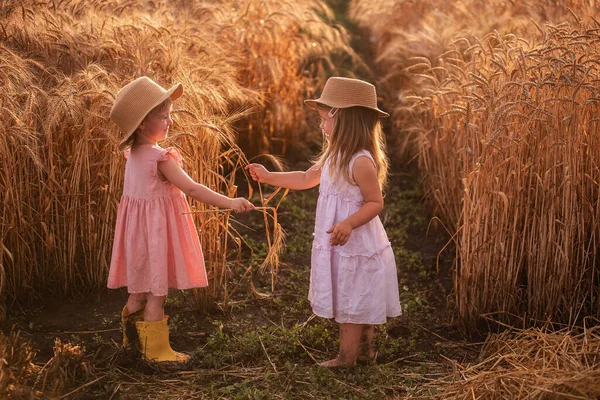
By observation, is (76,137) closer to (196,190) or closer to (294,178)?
(196,190)

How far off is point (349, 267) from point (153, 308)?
0.91 m

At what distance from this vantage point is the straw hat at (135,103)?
3.21m

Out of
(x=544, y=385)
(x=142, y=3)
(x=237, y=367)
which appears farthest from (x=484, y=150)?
(x=142, y=3)

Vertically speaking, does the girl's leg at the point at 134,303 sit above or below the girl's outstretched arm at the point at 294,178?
below

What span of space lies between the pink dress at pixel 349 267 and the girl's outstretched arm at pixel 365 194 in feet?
0.21

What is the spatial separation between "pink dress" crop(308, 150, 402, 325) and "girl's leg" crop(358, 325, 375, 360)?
0.45 feet

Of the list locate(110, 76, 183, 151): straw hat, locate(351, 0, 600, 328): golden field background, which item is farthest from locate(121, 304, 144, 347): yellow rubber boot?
locate(351, 0, 600, 328): golden field background

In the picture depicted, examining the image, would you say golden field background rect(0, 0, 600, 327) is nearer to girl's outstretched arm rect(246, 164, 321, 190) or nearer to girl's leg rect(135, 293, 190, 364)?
girl's outstretched arm rect(246, 164, 321, 190)

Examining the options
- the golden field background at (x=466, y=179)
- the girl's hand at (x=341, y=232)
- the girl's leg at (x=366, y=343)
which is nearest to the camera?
the girl's hand at (x=341, y=232)

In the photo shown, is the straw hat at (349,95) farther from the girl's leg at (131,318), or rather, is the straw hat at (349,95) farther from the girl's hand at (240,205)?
the girl's leg at (131,318)

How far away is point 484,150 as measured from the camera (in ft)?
12.0

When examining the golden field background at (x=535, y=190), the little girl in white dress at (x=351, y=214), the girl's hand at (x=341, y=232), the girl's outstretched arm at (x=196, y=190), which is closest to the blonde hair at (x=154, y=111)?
the girl's outstretched arm at (x=196, y=190)

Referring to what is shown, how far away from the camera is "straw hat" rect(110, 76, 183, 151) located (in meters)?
3.21

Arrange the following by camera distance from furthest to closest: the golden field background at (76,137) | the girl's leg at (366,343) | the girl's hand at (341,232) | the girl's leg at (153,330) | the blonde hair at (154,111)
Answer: the golden field background at (76,137), the girl's leg at (366,343), the girl's leg at (153,330), the blonde hair at (154,111), the girl's hand at (341,232)
